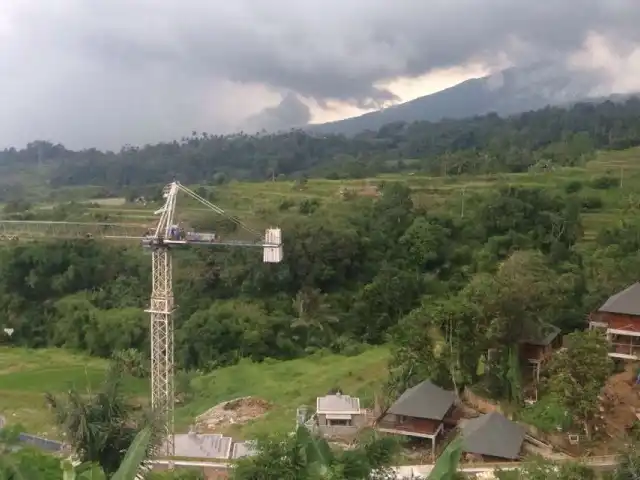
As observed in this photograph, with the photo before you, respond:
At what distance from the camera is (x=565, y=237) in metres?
30.9

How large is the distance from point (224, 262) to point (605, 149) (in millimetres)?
34868

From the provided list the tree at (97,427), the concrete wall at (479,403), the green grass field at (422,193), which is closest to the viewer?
the tree at (97,427)

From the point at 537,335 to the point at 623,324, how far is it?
2179mm

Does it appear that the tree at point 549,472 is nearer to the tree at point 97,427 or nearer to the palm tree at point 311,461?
the palm tree at point 311,461

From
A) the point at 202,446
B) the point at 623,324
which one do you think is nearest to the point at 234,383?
the point at 202,446

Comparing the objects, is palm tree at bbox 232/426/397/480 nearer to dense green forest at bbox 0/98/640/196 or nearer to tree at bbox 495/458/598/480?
tree at bbox 495/458/598/480

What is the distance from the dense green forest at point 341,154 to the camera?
168 feet

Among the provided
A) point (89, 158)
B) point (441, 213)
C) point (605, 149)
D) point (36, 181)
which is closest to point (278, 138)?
point (89, 158)

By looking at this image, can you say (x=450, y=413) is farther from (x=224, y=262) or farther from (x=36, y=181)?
(x=36, y=181)

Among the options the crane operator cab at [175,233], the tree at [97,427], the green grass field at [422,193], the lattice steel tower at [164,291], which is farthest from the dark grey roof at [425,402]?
the green grass field at [422,193]

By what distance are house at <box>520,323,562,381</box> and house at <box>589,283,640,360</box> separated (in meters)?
1.26

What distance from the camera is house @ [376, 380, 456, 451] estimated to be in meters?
15.8

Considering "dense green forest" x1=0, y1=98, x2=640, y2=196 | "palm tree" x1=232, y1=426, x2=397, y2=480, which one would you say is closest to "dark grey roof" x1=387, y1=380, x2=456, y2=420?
"palm tree" x1=232, y1=426, x2=397, y2=480

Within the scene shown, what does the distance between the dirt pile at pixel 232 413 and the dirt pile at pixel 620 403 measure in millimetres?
9504
